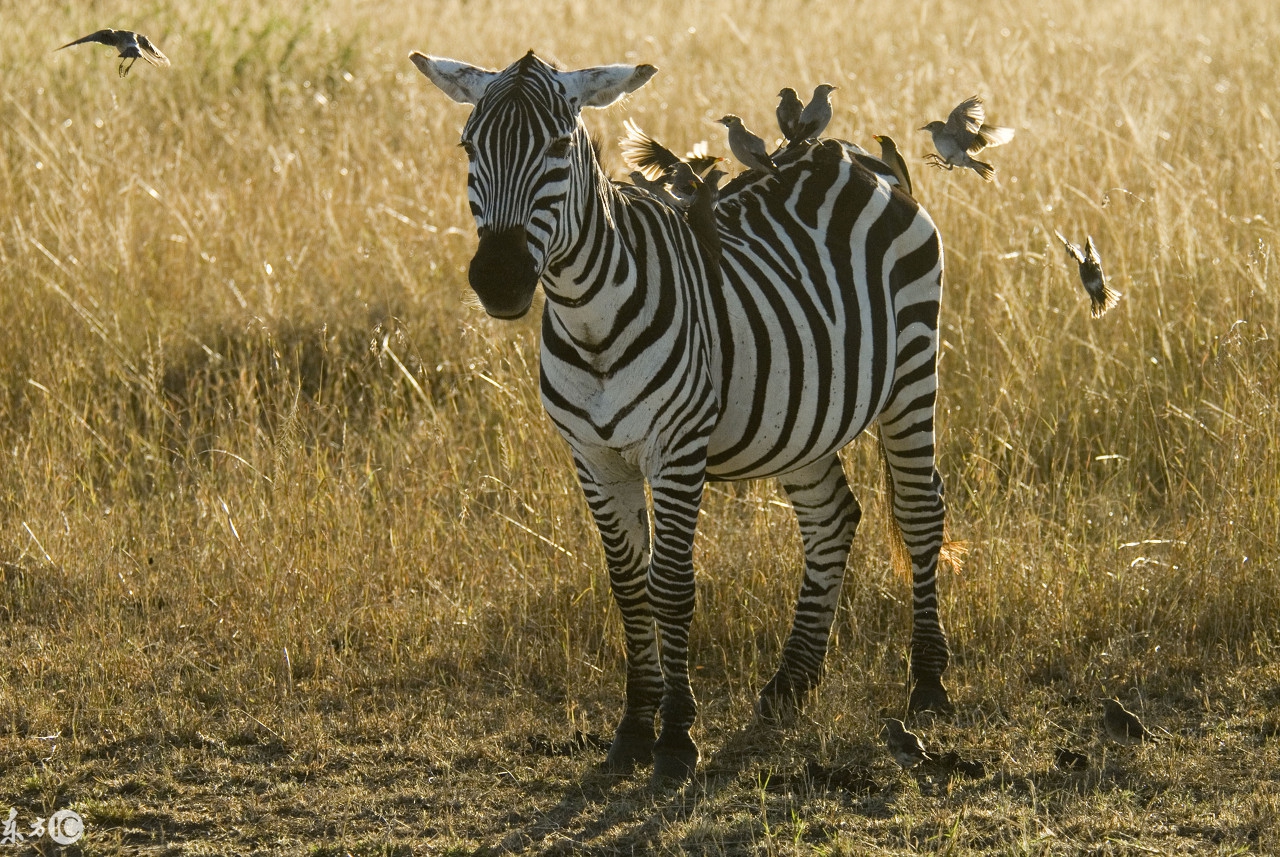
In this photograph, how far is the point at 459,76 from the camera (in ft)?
12.1

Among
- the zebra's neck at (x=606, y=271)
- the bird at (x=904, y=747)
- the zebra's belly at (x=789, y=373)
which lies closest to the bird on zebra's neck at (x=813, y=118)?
the zebra's belly at (x=789, y=373)

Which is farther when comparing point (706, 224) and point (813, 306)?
point (813, 306)

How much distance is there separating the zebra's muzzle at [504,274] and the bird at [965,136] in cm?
198

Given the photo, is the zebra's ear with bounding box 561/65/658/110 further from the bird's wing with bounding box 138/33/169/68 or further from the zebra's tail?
the zebra's tail

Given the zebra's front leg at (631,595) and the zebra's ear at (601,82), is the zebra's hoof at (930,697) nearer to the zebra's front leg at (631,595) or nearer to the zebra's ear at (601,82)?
the zebra's front leg at (631,595)

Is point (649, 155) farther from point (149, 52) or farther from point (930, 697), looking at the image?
point (930, 697)

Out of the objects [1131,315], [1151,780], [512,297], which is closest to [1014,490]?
[1131,315]

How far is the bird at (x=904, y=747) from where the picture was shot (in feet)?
13.7

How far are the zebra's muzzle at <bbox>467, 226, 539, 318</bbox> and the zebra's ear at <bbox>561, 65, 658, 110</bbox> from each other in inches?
19.1

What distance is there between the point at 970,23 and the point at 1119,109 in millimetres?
4177

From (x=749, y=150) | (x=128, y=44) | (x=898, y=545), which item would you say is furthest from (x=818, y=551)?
(x=128, y=44)

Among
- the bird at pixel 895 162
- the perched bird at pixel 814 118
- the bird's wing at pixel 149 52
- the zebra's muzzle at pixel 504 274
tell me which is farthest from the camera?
the bird at pixel 895 162

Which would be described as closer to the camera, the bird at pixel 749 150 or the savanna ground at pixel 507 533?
the savanna ground at pixel 507 533

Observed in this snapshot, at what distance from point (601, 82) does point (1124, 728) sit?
2494 millimetres
